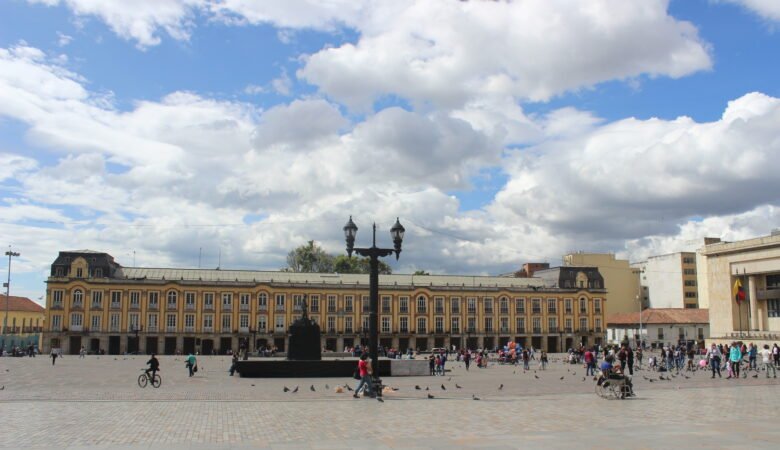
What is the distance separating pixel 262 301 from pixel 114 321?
17.4 metres

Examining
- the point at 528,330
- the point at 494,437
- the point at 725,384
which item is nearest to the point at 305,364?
the point at 725,384

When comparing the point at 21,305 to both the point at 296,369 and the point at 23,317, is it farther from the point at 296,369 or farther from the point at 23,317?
the point at 296,369

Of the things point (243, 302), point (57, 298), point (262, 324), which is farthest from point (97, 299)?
point (262, 324)

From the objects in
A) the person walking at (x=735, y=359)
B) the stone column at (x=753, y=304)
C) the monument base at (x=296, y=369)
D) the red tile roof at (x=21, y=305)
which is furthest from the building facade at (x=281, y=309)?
the person walking at (x=735, y=359)

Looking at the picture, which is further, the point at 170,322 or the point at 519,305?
the point at 519,305

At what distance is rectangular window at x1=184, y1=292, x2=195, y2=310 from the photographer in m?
85.2

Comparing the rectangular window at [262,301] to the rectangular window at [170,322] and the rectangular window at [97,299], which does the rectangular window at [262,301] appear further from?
the rectangular window at [97,299]

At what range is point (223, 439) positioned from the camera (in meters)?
13.9

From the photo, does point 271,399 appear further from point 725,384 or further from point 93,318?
point 93,318

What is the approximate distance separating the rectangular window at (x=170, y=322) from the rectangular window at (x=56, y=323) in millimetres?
11668

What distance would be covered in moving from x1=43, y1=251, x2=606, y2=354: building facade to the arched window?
117mm

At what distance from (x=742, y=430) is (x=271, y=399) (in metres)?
13.8

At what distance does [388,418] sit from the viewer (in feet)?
56.9

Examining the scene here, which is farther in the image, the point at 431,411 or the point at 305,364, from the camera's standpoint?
the point at 305,364
